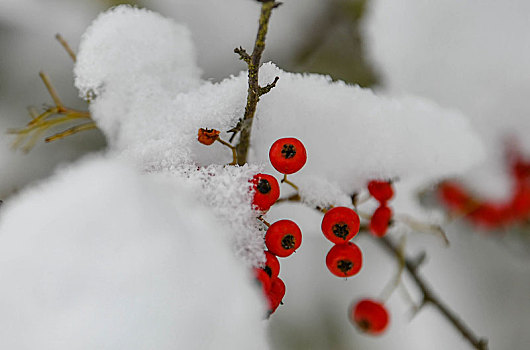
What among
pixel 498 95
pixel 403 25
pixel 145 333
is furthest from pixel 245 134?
pixel 498 95

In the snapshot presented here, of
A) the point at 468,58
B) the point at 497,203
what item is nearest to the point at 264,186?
the point at 468,58

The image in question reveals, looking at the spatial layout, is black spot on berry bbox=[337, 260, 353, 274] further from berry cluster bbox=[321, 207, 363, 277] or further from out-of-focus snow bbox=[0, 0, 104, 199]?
out-of-focus snow bbox=[0, 0, 104, 199]

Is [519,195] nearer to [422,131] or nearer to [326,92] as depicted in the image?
[422,131]

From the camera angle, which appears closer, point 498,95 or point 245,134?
point 245,134

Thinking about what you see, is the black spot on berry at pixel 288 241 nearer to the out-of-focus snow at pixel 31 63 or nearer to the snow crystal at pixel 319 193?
the snow crystal at pixel 319 193

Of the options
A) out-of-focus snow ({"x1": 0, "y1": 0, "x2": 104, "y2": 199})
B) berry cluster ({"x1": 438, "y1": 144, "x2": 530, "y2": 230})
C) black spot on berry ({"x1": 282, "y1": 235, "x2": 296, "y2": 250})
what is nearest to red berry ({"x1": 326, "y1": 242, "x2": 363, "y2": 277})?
black spot on berry ({"x1": 282, "y1": 235, "x2": 296, "y2": 250})

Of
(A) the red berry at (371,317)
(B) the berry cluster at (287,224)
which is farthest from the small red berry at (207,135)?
(A) the red berry at (371,317)

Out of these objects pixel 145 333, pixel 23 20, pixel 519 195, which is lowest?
pixel 519 195
